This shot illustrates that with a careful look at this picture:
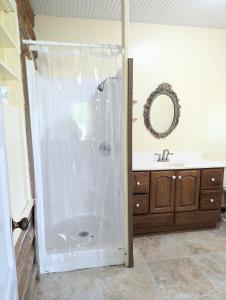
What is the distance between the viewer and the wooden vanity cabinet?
248cm

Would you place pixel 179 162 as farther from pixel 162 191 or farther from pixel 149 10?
pixel 149 10

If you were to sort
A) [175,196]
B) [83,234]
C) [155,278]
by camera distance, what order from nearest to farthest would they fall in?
1. [155,278]
2. [83,234]
3. [175,196]

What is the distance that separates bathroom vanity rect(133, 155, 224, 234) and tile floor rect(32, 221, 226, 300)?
29 cm

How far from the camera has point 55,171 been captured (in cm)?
193

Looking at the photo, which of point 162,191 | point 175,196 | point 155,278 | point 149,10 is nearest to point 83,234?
point 155,278

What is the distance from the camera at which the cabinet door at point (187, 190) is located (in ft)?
8.34

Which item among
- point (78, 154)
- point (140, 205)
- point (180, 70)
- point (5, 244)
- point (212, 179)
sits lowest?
point (140, 205)

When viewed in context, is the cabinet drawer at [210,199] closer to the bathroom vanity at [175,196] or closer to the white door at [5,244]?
the bathroom vanity at [175,196]

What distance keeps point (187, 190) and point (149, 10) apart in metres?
2.12

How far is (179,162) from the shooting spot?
115 inches

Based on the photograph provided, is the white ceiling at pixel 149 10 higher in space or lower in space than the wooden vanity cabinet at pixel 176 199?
higher

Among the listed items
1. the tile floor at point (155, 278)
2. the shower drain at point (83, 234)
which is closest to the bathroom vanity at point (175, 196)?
the tile floor at point (155, 278)

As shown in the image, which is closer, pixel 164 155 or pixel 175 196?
pixel 175 196

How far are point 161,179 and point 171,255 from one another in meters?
0.79
